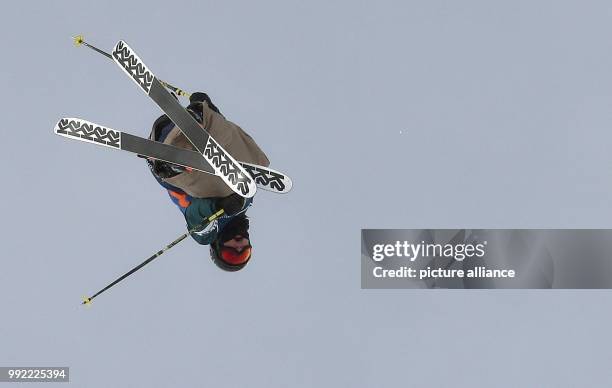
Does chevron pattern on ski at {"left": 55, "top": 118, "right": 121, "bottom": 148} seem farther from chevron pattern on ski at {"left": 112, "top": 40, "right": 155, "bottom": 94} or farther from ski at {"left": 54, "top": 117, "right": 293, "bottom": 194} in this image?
chevron pattern on ski at {"left": 112, "top": 40, "right": 155, "bottom": 94}

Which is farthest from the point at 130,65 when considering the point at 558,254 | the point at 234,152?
the point at 558,254

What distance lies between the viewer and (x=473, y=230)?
103 feet

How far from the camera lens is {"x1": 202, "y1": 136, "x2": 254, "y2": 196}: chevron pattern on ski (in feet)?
69.8

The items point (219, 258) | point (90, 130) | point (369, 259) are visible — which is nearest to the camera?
point (90, 130)

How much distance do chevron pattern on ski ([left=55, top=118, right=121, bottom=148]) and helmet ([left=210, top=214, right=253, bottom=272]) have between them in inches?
165

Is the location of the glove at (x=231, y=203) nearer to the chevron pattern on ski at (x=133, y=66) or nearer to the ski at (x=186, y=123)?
the ski at (x=186, y=123)

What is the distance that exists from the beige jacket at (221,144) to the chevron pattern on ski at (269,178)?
23.1 inches

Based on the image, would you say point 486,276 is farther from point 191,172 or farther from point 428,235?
point 191,172

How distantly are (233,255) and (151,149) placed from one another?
4256mm

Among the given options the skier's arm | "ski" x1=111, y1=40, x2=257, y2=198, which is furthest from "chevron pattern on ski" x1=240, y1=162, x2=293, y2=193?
"ski" x1=111, y1=40, x2=257, y2=198

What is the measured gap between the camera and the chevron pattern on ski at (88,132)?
73.6 ft

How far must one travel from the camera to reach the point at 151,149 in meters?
22.0

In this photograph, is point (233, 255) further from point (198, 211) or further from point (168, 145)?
point (168, 145)

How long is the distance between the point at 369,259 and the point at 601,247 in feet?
30.4
